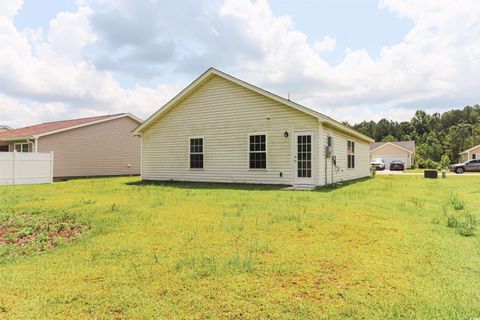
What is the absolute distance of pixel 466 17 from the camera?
963 cm

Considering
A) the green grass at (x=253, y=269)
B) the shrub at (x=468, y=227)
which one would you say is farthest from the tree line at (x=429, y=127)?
the green grass at (x=253, y=269)

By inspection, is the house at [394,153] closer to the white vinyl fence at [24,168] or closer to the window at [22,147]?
the white vinyl fence at [24,168]

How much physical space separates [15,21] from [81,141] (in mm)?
10788

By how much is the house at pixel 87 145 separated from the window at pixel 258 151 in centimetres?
1295

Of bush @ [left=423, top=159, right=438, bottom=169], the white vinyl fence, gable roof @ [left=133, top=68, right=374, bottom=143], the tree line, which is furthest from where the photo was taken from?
the tree line

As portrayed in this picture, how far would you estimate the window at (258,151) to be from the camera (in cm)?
1323

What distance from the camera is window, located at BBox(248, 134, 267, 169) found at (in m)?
13.2

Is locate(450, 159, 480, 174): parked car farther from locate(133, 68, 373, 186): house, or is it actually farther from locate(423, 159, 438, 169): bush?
locate(133, 68, 373, 186): house

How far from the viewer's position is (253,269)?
3412 mm

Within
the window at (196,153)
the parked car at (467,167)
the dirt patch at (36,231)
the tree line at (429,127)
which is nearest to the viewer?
the dirt patch at (36,231)

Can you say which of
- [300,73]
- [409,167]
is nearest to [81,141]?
[300,73]

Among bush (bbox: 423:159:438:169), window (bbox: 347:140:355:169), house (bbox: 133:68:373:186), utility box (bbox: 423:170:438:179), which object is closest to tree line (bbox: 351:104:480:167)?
bush (bbox: 423:159:438:169)

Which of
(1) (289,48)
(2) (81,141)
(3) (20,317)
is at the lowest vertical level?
(3) (20,317)

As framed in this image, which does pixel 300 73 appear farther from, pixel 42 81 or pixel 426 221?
pixel 42 81
